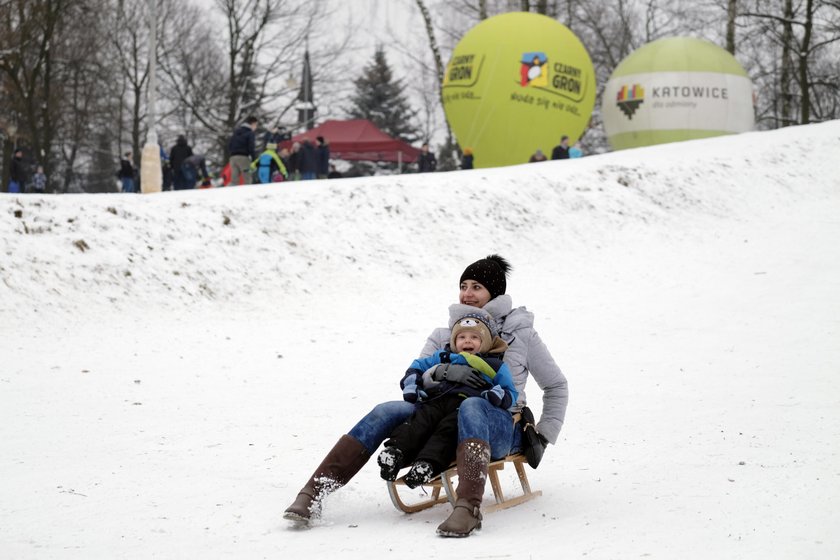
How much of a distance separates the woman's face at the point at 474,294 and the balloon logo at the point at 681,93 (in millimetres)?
18457

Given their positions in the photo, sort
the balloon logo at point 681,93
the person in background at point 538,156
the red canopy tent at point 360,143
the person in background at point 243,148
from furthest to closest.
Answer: the red canopy tent at point 360,143
the balloon logo at point 681,93
the person in background at point 538,156
the person in background at point 243,148

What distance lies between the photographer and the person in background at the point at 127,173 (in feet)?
81.5

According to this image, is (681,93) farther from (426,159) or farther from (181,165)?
(181,165)

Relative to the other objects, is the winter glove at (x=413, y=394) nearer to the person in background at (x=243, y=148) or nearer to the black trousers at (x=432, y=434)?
the black trousers at (x=432, y=434)

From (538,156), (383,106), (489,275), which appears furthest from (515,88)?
(383,106)

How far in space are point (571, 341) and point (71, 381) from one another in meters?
5.21

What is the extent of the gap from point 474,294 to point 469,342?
381mm

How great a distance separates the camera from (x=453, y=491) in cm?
494

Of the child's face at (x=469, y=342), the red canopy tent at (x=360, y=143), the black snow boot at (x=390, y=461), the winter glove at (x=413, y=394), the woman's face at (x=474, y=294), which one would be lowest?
the black snow boot at (x=390, y=461)

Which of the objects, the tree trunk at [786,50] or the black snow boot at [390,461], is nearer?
the black snow boot at [390,461]

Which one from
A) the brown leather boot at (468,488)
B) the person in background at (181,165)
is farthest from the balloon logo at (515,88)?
the brown leather boot at (468,488)

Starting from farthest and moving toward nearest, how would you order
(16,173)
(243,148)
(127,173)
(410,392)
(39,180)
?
(39,180)
(127,173)
(16,173)
(243,148)
(410,392)

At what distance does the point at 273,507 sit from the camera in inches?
210

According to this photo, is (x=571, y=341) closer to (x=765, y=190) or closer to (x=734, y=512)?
(x=734, y=512)
